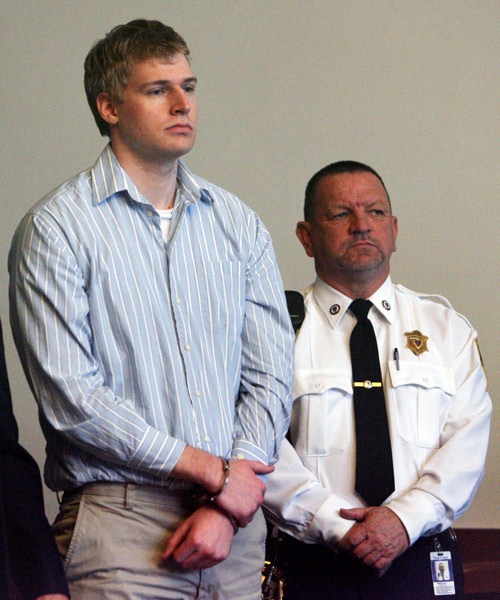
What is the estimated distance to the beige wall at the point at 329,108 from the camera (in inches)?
156

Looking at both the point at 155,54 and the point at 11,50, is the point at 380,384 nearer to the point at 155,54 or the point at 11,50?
the point at 155,54

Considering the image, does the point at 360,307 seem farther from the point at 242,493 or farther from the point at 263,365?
the point at 242,493

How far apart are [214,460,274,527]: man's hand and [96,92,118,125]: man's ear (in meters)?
0.79

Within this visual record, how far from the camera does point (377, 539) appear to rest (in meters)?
2.47

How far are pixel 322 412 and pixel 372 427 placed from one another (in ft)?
0.45

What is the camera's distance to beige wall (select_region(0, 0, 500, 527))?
13.0 ft

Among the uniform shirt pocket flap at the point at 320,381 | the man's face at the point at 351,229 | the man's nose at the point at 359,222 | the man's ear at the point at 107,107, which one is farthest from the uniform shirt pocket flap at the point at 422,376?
the man's ear at the point at 107,107

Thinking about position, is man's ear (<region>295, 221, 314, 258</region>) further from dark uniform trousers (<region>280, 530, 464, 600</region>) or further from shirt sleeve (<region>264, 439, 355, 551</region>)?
dark uniform trousers (<region>280, 530, 464, 600</region>)

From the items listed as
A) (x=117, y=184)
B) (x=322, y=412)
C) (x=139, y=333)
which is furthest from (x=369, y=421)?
(x=117, y=184)

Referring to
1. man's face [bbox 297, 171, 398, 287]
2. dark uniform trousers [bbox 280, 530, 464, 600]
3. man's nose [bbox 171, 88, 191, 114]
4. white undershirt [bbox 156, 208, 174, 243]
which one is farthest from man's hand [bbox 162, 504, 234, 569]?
man's face [bbox 297, 171, 398, 287]

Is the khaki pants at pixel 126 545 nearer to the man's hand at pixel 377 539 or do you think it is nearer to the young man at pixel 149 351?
the young man at pixel 149 351

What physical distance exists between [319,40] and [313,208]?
131 centimetres

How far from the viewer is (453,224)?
4012 mm

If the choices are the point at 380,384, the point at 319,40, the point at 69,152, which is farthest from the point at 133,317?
the point at 319,40
